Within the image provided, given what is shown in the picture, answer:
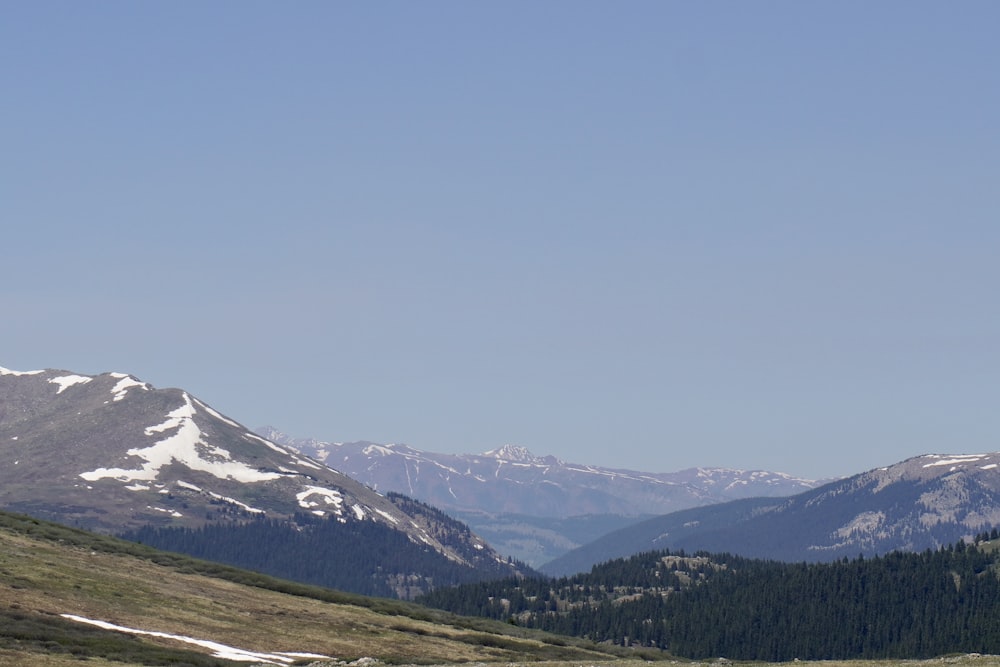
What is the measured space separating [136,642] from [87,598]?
18525 millimetres

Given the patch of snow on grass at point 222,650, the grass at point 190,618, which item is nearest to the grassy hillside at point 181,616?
the grass at point 190,618

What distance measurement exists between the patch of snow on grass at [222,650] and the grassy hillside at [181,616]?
118 cm

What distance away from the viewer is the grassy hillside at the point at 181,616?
90.8 m

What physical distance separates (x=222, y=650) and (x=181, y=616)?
44.1 ft

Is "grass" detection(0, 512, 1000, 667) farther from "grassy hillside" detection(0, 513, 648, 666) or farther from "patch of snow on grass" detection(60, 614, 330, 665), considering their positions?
"patch of snow on grass" detection(60, 614, 330, 665)

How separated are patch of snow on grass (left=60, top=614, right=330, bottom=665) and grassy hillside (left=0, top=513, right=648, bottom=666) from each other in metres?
1.18

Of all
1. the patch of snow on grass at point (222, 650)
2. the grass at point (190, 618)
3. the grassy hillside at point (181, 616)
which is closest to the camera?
the grass at point (190, 618)

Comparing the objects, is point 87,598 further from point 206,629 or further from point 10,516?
point 10,516

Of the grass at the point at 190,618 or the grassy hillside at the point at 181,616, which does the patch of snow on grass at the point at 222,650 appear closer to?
the grassy hillside at the point at 181,616

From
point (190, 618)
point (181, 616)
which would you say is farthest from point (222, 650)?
point (181, 616)

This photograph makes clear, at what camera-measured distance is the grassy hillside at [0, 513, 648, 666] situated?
3575 inches

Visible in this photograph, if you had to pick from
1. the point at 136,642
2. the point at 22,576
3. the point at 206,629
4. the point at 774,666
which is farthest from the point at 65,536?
the point at 774,666

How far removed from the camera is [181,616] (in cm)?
11444

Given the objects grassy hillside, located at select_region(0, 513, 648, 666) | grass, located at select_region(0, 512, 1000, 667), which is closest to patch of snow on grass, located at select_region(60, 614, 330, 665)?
grassy hillside, located at select_region(0, 513, 648, 666)
